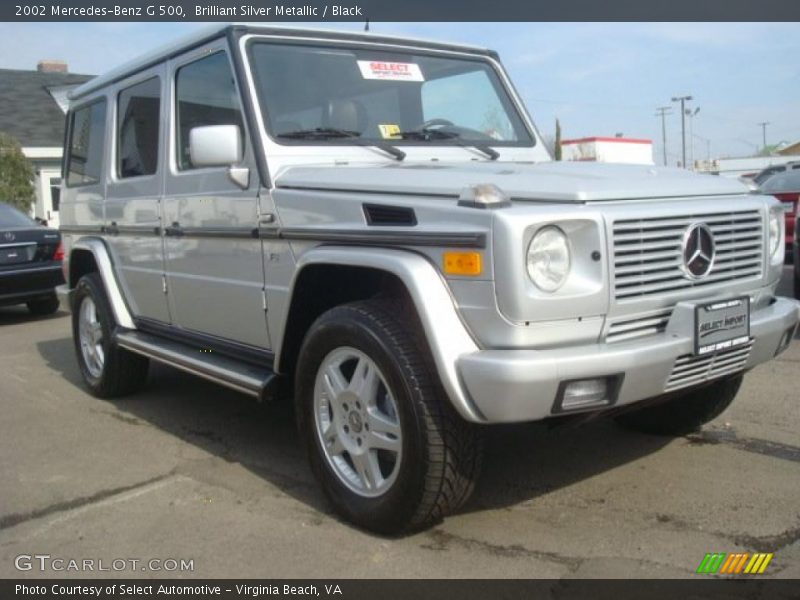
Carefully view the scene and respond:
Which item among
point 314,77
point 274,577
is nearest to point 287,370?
point 274,577

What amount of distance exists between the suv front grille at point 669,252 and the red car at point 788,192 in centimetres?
671

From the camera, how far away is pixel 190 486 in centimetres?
395

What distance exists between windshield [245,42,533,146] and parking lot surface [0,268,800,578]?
1709 millimetres

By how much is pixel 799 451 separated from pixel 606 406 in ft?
5.90

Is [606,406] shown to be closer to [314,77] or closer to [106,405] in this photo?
[314,77]

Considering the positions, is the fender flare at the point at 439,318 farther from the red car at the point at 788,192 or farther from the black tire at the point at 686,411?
the red car at the point at 788,192

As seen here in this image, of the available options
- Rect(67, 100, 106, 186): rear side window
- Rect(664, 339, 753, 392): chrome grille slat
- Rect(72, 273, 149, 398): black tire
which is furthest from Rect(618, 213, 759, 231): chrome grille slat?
Rect(67, 100, 106, 186): rear side window

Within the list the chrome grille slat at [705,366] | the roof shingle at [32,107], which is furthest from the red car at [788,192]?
the roof shingle at [32,107]

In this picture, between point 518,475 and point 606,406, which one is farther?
point 518,475

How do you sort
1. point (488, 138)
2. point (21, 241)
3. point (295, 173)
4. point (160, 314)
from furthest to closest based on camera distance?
point (21, 241)
point (160, 314)
point (488, 138)
point (295, 173)

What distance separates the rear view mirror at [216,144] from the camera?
3707 millimetres

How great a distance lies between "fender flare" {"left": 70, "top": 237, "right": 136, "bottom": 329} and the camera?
5.37 m

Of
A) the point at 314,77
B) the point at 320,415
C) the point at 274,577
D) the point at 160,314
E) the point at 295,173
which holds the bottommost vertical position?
the point at 274,577

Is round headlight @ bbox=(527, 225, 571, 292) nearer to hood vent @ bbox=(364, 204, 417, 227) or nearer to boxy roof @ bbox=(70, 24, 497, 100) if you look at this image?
hood vent @ bbox=(364, 204, 417, 227)
